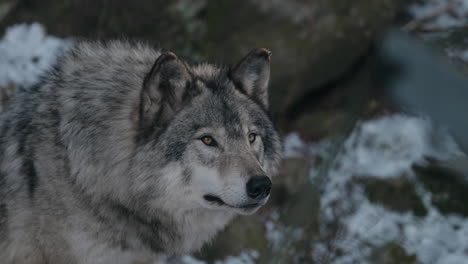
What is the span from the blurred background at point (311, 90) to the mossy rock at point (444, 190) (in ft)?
0.04

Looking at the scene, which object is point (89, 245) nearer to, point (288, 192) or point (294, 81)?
point (288, 192)

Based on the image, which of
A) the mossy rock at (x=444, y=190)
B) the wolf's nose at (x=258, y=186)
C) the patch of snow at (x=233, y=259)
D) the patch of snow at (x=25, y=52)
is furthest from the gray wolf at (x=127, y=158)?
the mossy rock at (x=444, y=190)

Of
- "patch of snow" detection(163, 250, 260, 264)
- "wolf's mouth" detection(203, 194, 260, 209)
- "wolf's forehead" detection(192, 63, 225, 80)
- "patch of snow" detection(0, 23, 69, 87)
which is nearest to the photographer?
"wolf's mouth" detection(203, 194, 260, 209)

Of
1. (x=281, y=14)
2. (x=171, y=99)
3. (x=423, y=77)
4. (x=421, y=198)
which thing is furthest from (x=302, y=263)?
(x=423, y=77)

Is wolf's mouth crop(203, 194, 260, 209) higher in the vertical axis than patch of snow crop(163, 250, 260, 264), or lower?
higher

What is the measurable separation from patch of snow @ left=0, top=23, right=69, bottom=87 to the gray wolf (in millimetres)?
3001

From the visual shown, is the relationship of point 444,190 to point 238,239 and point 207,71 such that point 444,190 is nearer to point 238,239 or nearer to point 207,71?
point 238,239

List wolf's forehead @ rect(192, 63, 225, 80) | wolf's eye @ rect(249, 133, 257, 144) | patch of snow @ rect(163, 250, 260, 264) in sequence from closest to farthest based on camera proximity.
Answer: wolf's eye @ rect(249, 133, 257, 144), wolf's forehead @ rect(192, 63, 225, 80), patch of snow @ rect(163, 250, 260, 264)

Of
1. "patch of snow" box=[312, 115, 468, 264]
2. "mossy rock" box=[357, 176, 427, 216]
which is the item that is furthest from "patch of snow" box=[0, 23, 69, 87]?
"mossy rock" box=[357, 176, 427, 216]

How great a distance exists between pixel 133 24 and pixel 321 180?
623 cm

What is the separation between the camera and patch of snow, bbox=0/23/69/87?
20.8 feet

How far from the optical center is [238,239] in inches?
226

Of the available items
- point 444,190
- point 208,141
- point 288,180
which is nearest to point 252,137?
point 208,141

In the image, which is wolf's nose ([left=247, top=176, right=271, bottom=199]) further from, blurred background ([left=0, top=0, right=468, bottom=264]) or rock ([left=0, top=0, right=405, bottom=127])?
rock ([left=0, top=0, right=405, bottom=127])
